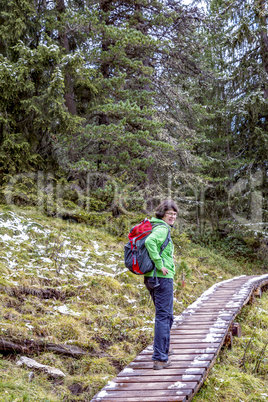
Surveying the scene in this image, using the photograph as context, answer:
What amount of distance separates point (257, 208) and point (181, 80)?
7.10 metres

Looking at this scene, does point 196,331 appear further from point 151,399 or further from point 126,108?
point 126,108

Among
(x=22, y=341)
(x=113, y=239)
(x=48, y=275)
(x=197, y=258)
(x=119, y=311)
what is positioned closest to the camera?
(x=22, y=341)

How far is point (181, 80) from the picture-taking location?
15805 mm

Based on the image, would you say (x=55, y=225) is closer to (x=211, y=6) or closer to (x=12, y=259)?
(x=12, y=259)

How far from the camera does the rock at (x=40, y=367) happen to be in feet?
14.6

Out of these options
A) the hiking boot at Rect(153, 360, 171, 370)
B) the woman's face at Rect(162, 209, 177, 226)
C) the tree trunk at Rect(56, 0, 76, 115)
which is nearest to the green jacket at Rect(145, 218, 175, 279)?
the woman's face at Rect(162, 209, 177, 226)

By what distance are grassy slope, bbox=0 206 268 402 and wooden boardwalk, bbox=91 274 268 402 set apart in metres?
0.42

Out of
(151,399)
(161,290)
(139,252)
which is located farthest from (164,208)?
(151,399)

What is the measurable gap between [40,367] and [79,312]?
5.71ft

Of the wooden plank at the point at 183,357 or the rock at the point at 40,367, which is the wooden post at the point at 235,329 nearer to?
the wooden plank at the point at 183,357

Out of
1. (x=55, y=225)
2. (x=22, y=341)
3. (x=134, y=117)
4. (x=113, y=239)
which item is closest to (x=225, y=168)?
(x=134, y=117)

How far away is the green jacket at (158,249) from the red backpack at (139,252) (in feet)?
0.26

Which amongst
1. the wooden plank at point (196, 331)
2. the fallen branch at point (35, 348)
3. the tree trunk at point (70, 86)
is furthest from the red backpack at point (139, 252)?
the tree trunk at point (70, 86)

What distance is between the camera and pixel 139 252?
175 inches
